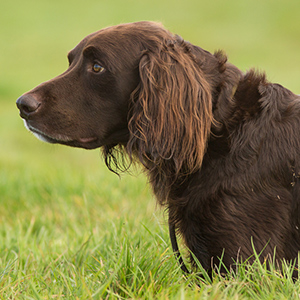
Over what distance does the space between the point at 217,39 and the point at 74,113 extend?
48.2 ft

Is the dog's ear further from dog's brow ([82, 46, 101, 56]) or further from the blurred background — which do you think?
the blurred background

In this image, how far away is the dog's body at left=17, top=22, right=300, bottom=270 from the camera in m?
2.31

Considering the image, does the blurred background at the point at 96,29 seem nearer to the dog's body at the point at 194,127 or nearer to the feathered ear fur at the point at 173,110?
the dog's body at the point at 194,127

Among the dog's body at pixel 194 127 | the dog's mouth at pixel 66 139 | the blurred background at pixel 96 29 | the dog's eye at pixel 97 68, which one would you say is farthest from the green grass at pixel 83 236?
the dog's eye at pixel 97 68

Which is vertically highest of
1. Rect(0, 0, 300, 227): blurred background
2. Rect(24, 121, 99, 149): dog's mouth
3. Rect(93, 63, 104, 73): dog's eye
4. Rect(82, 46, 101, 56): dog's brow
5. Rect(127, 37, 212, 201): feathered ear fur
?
Rect(82, 46, 101, 56): dog's brow

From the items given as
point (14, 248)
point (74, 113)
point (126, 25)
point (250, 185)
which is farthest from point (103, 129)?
point (14, 248)

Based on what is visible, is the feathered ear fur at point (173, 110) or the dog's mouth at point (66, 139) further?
the dog's mouth at point (66, 139)

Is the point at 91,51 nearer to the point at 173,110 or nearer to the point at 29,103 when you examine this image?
the point at 29,103

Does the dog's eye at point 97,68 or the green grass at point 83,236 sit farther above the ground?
the dog's eye at point 97,68

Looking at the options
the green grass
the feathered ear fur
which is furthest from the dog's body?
the green grass

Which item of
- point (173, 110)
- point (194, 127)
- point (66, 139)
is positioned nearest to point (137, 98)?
point (173, 110)

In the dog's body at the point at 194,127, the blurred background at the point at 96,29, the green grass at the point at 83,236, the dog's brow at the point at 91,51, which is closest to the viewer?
the green grass at the point at 83,236

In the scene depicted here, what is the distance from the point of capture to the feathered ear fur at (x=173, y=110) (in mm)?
2334

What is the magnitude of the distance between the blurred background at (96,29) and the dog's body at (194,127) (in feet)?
11.9
